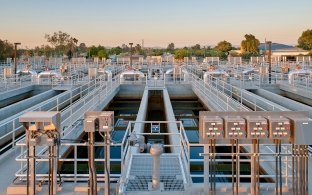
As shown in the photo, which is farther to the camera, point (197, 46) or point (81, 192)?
point (197, 46)

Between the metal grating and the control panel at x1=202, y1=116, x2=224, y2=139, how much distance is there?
122 cm

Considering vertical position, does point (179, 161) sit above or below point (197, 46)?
below

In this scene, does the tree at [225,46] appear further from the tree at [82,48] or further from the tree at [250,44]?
the tree at [82,48]

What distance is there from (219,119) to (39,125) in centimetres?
234

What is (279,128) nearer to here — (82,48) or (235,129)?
(235,129)

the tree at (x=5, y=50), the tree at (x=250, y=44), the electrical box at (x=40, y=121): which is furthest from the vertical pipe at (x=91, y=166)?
the tree at (x=250, y=44)

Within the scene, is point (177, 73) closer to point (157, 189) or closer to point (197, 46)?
point (157, 189)

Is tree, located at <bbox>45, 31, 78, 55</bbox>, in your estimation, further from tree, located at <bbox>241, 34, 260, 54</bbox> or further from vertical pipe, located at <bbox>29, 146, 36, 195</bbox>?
vertical pipe, located at <bbox>29, 146, 36, 195</bbox>

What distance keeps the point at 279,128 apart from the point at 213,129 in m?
0.82

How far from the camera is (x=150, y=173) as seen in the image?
670 cm

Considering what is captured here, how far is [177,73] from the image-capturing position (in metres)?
28.0

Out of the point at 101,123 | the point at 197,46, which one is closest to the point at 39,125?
the point at 101,123

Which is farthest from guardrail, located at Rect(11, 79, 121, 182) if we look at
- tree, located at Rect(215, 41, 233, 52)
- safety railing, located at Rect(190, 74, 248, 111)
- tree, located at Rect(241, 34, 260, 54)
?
tree, located at Rect(241, 34, 260, 54)

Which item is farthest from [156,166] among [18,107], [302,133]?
[18,107]
